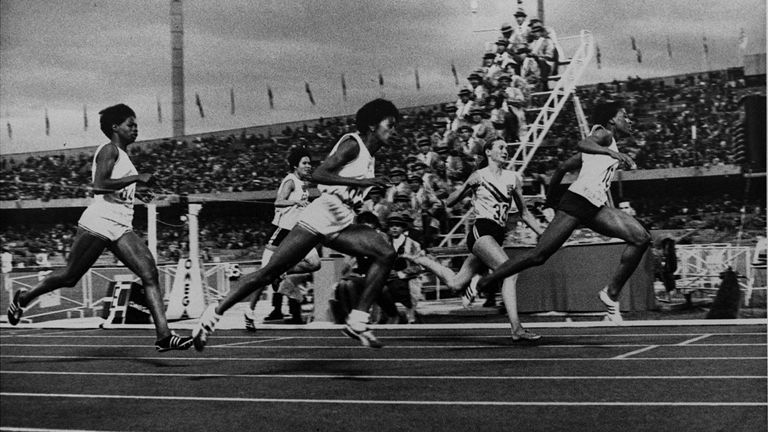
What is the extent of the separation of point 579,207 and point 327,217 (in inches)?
78.3

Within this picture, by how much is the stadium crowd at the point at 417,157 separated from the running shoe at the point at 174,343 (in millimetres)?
1703

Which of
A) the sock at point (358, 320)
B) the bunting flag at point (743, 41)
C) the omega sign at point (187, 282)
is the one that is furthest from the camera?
the omega sign at point (187, 282)

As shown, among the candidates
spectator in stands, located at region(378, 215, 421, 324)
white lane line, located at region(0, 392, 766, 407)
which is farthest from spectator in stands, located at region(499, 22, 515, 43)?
white lane line, located at region(0, 392, 766, 407)

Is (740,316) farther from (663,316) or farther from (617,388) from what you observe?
(617,388)

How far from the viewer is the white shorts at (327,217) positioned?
18.5 ft

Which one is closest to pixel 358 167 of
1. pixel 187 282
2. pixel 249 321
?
pixel 249 321

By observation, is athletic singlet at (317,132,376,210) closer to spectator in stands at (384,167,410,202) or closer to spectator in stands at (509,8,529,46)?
spectator in stands at (384,167,410,202)

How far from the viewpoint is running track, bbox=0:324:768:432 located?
177 inches

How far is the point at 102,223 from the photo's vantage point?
643 cm

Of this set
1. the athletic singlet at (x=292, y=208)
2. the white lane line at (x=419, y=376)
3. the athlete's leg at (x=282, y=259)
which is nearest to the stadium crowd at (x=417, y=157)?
the athletic singlet at (x=292, y=208)

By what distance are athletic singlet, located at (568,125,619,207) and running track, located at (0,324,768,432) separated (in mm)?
1193

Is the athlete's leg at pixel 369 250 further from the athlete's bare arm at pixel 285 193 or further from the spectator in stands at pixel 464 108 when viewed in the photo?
the spectator in stands at pixel 464 108

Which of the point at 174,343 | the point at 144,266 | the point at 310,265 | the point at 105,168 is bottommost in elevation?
the point at 174,343

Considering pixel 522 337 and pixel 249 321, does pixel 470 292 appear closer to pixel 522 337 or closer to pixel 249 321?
pixel 522 337
